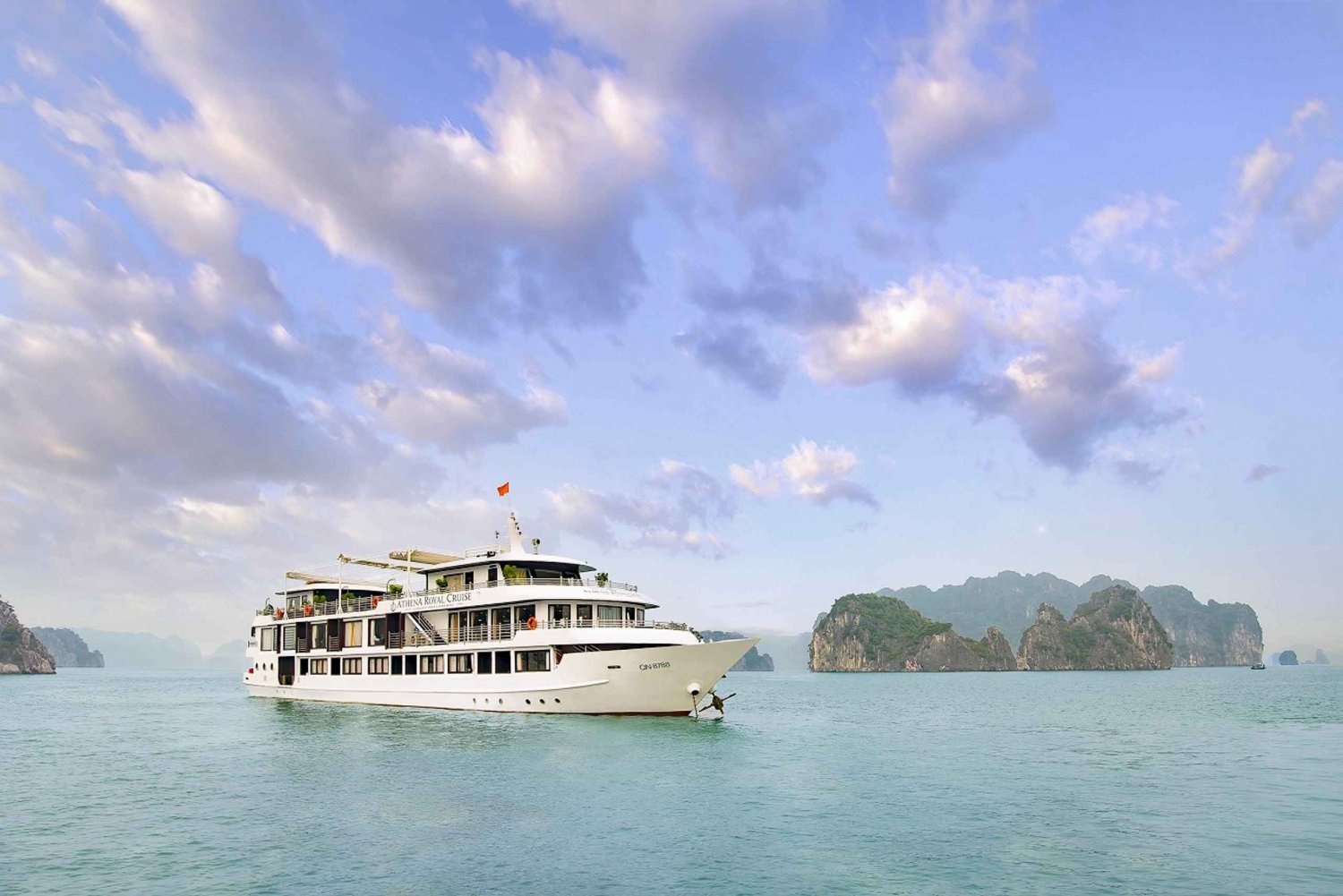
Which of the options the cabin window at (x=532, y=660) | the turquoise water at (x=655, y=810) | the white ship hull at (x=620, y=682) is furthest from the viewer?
the cabin window at (x=532, y=660)

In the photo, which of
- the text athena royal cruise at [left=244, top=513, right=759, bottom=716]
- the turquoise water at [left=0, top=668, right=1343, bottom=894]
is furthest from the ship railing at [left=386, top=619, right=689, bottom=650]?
the turquoise water at [left=0, top=668, right=1343, bottom=894]

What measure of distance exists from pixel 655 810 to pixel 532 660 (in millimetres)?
22993

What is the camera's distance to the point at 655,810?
24.4 metres

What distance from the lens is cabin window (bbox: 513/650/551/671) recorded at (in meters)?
45.6

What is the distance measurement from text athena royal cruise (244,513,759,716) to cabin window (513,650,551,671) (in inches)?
3.7

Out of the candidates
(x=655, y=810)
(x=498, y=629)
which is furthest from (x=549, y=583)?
(x=655, y=810)

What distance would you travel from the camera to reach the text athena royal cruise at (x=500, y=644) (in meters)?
43.1

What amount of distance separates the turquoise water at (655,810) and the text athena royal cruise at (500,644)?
1.94 meters

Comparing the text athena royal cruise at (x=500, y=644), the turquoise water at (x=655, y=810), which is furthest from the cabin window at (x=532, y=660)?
the turquoise water at (x=655, y=810)

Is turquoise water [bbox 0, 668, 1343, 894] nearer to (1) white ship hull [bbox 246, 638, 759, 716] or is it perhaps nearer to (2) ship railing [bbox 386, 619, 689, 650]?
(1) white ship hull [bbox 246, 638, 759, 716]

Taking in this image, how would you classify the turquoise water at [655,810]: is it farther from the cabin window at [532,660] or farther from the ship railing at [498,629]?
the ship railing at [498,629]

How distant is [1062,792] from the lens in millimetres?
28172

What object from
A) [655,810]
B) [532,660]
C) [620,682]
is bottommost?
[655,810]

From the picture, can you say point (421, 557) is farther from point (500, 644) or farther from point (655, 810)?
point (655, 810)
